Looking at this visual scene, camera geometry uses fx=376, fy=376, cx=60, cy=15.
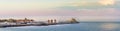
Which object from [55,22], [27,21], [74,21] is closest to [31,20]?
[27,21]

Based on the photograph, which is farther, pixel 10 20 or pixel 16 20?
pixel 16 20

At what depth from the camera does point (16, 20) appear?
73812mm

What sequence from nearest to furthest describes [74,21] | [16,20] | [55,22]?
[16,20] < [55,22] < [74,21]

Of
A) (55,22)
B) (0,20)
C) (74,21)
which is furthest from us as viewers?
(74,21)

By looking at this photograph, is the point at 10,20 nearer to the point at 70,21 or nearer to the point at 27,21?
the point at 27,21

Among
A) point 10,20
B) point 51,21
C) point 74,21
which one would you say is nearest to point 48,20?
point 51,21

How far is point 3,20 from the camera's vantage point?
69.9 m

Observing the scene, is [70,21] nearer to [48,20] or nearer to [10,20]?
[48,20]

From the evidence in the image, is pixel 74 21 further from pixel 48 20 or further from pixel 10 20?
pixel 10 20

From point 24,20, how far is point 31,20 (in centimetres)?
313

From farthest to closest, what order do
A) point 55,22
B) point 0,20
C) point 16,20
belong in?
1. point 55,22
2. point 16,20
3. point 0,20

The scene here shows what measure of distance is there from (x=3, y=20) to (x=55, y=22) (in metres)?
14.1

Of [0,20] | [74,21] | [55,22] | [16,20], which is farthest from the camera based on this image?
[74,21]

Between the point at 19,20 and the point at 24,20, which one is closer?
the point at 24,20
